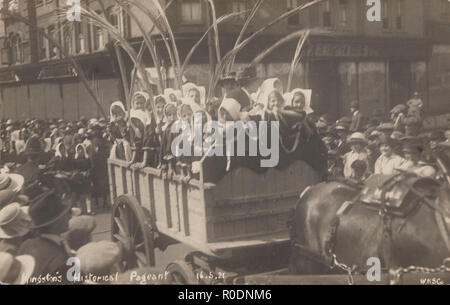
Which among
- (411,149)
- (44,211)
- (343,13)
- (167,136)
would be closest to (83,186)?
(44,211)

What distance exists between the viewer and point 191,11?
14.0ft

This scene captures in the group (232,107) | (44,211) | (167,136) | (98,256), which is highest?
(232,107)

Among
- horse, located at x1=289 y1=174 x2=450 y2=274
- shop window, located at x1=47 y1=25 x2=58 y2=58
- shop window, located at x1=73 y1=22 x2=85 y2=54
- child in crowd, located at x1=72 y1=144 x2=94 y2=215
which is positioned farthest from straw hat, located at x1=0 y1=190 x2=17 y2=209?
horse, located at x1=289 y1=174 x2=450 y2=274

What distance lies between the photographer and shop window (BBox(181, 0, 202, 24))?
4270 mm

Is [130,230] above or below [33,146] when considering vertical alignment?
below

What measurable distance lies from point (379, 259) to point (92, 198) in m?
2.58

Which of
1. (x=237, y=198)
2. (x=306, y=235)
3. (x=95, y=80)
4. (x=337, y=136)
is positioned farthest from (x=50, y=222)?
(x=337, y=136)

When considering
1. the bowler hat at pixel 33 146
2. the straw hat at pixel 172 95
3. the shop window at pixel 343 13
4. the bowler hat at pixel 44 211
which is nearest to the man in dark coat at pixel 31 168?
the bowler hat at pixel 33 146

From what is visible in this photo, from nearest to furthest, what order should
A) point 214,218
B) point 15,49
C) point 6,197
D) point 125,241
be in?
point 214,218
point 125,241
point 6,197
point 15,49

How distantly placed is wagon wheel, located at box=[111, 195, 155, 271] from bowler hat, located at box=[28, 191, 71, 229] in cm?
47

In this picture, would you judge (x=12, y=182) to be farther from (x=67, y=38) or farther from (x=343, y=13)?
(x=343, y=13)

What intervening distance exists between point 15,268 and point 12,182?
0.81 m

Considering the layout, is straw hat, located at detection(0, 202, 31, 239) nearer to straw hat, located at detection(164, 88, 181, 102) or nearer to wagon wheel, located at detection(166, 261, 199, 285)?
wagon wheel, located at detection(166, 261, 199, 285)

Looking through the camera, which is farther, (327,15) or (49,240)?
(49,240)
